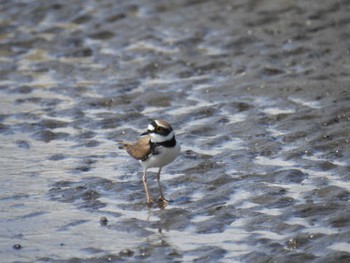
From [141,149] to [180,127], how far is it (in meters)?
2.29

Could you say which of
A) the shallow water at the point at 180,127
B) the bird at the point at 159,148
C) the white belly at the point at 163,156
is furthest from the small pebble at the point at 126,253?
the white belly at the point at 163,156

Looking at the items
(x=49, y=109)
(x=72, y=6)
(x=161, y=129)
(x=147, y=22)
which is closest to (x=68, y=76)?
(x=49, y=109)

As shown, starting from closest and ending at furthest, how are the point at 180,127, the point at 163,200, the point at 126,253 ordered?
the point at 126,253, the point at 163,200, the point at 180,127

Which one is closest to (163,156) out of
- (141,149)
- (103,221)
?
(141,149)

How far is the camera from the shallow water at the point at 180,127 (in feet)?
30.9

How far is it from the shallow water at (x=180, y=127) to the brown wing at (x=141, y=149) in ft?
1.39

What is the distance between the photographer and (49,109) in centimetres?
1413

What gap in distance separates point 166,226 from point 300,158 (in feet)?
7.75

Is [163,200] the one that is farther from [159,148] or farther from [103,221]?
[103,221]

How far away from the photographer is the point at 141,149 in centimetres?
1082

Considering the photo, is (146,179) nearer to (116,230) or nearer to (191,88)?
(116,230)

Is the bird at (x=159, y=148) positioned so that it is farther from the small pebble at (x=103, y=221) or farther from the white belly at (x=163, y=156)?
the small pebble at (x=103, y=221)

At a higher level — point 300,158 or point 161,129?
point 161,129

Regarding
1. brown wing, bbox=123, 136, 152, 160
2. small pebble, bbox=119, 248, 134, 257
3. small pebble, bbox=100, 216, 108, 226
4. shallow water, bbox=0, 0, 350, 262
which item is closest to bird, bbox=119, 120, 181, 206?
brown wing, bbox=123, 136, 152, 160
